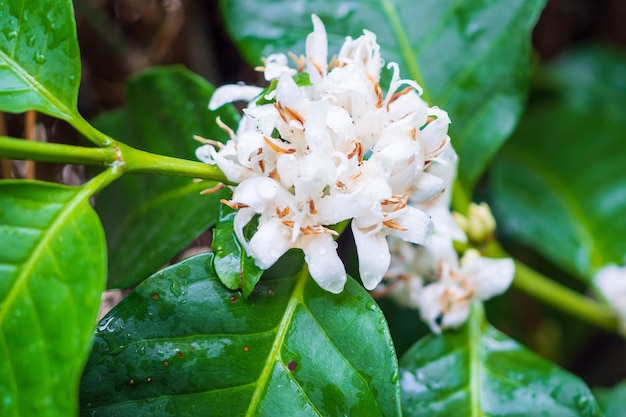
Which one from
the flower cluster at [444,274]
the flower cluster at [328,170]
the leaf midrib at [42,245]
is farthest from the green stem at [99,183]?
the flower cluster at [444,274]

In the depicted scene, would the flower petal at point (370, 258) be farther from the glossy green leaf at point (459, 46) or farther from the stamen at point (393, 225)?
the glossy green leaf at point (459, 46)

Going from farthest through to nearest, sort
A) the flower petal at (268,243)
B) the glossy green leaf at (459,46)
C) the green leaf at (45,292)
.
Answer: the glossy green leaf at (459,46) → the flower petal at (268,243) → the green leaf at (45,292)

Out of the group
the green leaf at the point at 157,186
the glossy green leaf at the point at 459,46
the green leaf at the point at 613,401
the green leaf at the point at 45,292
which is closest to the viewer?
the green leaf at the point at 45,292

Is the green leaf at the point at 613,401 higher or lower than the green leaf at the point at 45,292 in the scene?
lower

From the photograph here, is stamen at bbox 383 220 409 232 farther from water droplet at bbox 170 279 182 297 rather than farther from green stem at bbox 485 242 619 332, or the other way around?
green stem at bbox 485 242 619 332

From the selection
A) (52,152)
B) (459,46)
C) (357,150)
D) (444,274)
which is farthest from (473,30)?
(52,152)

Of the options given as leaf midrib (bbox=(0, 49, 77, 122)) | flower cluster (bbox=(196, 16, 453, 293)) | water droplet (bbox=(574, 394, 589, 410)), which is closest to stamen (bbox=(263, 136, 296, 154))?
flower cluster (bbox=(196, 16, 453, 293))

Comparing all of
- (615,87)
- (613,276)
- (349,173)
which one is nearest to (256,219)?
(349,173)

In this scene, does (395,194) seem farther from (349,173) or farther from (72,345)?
(72,345)
